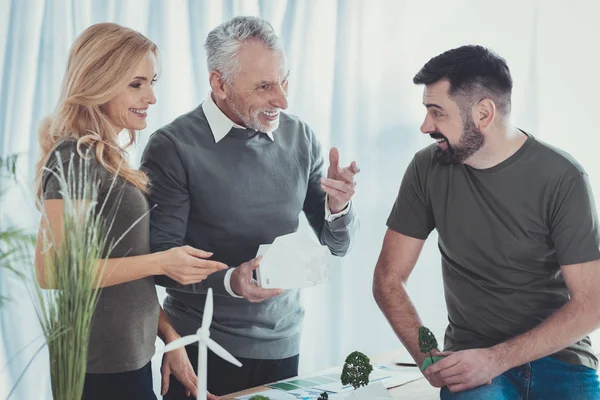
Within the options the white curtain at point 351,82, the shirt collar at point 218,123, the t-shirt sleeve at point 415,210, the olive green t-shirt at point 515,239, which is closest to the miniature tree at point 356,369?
the olive green t-shirt at point 515,239

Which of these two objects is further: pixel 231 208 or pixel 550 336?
pixel 231 208

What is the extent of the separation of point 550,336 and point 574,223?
12.4 inches

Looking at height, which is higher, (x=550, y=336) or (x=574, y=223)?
(x=574, y=223)

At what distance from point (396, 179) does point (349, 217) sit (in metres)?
1.70

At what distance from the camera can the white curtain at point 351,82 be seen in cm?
274

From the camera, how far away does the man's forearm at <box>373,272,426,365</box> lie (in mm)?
2295

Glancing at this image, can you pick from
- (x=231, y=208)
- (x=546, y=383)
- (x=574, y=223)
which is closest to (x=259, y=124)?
(x=231, y=208)

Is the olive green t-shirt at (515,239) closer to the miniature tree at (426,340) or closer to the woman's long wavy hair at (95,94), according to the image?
the miniature tree at (426,340)

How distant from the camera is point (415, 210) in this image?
2.41 m

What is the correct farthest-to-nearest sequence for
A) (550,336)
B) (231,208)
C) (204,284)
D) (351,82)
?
(351,82), (231,208), (204,284), (550,336)

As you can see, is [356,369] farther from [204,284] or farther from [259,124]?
[259,124]

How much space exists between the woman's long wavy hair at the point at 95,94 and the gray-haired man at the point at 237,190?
32 cm

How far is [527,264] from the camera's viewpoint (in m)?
2.23

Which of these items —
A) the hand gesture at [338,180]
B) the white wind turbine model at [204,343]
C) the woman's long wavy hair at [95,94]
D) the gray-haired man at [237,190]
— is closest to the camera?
the white wind turbine model at [204,343]
